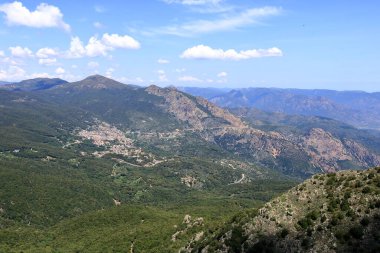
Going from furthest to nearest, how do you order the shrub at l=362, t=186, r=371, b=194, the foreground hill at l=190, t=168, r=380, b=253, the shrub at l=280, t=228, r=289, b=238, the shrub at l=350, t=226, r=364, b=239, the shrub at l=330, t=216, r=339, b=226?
the shrub at l=280, t=228, r=289, b=238 < the shrub at l=362, t=186, r=371, b=194 < the shrub at l=330, t=216, r=339, b=226 < the foreground hill at l=190, t=168, r=380, b=253 < the shrub at l=350, t=226, r=364, b=239

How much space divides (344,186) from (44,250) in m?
132

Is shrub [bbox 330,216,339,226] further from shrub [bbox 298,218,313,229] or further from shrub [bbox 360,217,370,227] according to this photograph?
shrub [bbox 360,217,370,227]

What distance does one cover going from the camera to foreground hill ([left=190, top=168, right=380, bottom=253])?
61.3 metres

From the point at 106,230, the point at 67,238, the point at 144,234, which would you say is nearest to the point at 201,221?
the point at 144,234

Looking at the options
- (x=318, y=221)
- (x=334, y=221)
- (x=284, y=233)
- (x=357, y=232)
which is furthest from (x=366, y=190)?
(x=284, y=233)

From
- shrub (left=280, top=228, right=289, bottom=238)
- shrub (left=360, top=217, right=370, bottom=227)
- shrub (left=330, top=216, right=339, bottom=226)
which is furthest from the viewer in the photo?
shrub (left=280, top=228, right=289, bottom=238)

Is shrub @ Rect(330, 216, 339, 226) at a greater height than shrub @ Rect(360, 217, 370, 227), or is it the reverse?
shrub @ Rect(360, 217, 370, 227)

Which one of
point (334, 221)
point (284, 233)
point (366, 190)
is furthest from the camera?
point (284, 233)

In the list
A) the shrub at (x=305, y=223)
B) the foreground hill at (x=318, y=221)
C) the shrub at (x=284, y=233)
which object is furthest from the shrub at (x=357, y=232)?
the shrub at (x=284, y=233)

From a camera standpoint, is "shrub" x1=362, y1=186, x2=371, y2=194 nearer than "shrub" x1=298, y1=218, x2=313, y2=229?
No

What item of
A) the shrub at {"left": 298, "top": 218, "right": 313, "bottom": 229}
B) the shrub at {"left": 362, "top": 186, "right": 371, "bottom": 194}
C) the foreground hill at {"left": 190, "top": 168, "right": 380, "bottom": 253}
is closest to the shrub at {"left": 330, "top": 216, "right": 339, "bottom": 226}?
the foreground hill at {"left": 190, "top": 168, "right": 380, "bottom": 253}

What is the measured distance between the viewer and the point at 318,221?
2662 inches

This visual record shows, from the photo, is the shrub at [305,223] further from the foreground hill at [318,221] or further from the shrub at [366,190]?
the shrub at [366,190]

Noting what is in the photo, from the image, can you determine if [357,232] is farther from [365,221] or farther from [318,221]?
[318,221]
